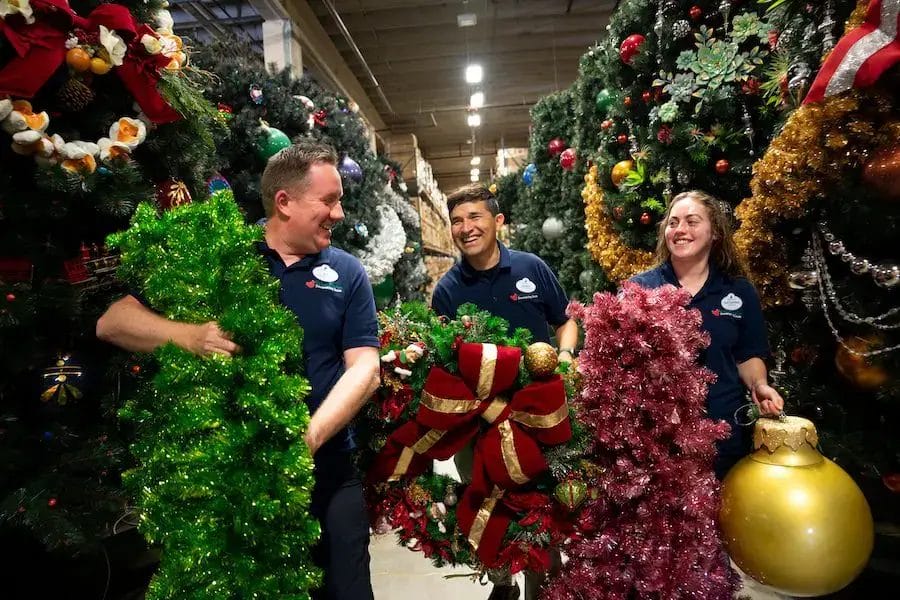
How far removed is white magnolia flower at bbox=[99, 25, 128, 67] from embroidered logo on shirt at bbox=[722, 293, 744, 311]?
2230mm

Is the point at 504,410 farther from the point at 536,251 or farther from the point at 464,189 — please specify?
the point at 536,251

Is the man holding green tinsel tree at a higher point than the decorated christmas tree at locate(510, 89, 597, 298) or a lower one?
lower

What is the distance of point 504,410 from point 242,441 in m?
0.68

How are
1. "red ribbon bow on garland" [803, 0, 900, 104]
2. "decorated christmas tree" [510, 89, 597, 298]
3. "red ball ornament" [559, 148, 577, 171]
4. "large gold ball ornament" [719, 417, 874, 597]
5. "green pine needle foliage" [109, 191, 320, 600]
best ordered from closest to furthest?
"green pine needle foliage" [109, 191, 320, 600], "large gold ball ornament" [719, 417, 874, 597], "red ribbon bow on garland" [803, 0, 900, 104], "red ball ornament" [559, 148, 577, 171], "decorated christmas tree" [510, 89, 597, 298]

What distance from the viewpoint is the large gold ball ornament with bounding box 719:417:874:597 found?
4.45ft

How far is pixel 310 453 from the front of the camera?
1.14 meters

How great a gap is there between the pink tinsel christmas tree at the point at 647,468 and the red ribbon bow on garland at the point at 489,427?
156mm

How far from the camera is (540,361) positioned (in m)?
1.40

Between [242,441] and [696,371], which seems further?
[696,371]

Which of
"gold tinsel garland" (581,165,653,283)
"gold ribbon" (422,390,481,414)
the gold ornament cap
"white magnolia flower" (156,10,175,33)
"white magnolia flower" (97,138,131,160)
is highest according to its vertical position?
"white magnolia flower" (156,10,175,33)

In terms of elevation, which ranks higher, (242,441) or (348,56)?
(348,56)

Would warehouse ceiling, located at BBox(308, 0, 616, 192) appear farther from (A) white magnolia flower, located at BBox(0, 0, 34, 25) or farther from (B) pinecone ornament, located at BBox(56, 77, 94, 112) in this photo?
(A) white magnolia flower, located at BBox(0, 0, 34, 25)

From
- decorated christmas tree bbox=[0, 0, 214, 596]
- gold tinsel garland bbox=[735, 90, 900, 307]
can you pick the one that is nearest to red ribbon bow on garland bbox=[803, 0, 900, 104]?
gold tinsel garland bbox=[735, 90, 900, 307]

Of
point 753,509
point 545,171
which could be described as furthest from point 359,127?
point 753,509
